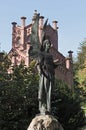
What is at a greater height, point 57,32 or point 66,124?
point 57,32

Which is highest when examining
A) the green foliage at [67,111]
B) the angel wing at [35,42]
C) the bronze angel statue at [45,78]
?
the angel wing at [35,42]

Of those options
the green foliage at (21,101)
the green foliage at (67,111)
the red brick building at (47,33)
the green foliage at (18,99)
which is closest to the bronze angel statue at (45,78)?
the green foliage at (21,101)

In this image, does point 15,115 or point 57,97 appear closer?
point 15,115

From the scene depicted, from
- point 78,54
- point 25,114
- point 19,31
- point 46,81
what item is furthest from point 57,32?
point 46,81

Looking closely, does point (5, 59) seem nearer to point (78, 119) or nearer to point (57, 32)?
point (78, 119)

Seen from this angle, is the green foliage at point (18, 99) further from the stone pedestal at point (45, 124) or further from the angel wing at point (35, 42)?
the stone pedestal at point (45, 124)

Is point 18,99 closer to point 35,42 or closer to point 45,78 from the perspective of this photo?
point 35,42

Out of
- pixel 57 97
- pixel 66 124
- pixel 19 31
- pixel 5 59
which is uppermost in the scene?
pixel 19 31

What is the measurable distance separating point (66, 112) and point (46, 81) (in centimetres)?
1628

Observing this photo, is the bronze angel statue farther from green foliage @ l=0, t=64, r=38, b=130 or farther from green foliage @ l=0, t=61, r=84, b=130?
green foliage @ l=0, t=64, r=38, b=130

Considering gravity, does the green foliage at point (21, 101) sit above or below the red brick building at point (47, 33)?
below

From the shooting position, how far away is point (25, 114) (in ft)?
85.5

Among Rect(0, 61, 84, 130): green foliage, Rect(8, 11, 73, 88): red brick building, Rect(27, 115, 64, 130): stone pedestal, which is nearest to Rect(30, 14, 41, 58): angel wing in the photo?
Rect(27, 115, 64, 130): stone pedestal

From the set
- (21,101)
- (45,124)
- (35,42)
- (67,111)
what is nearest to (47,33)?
(67,111)
